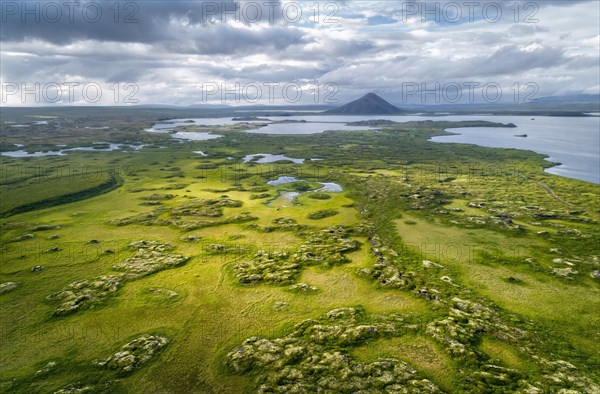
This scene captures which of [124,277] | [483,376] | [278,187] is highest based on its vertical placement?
[278,187]

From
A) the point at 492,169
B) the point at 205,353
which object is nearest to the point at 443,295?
the point at 205,353

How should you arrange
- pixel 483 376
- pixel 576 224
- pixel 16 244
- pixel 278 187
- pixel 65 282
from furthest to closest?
1. pixel 278 187
2. pixel 576 224
3. pixel 16 244
4. pixel 65 282
5. pixel 483 376

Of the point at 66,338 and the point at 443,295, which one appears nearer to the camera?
the point at 66,338

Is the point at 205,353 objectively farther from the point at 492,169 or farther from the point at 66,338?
the point at 492,169

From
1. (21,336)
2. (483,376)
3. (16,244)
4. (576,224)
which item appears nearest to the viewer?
(483,376)

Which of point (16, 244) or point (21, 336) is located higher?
point (16, 244)

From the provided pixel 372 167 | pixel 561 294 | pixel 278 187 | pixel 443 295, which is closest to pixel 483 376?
pixel 443 295
